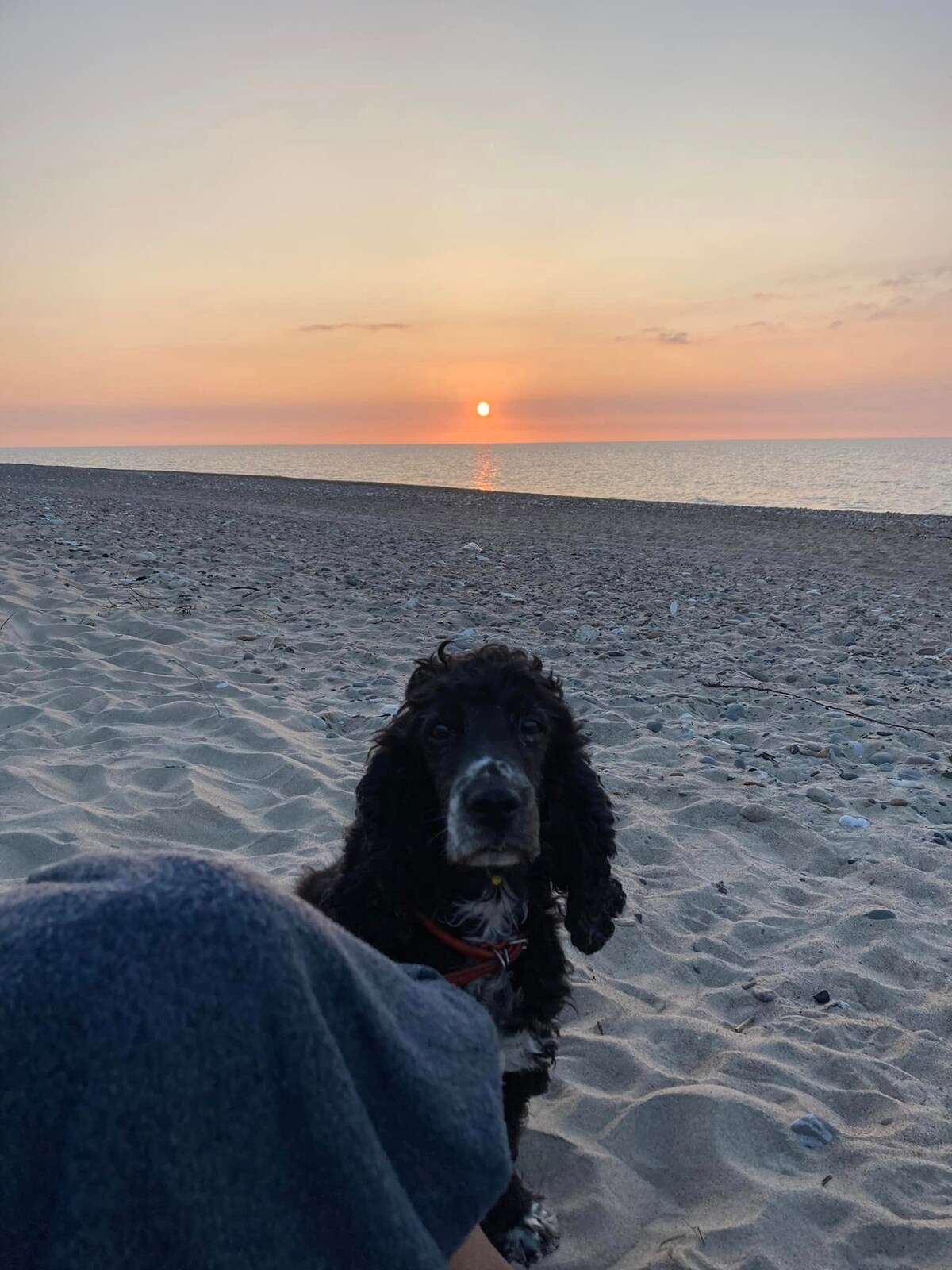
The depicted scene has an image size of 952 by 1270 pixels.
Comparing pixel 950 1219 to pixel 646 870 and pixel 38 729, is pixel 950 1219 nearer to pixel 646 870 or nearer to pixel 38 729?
pixel 646 870

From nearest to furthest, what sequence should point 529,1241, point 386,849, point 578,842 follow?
point 529,1241, point 386,849, point 578,842

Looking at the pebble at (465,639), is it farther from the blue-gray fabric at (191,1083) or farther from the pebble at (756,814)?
the blue-gray fabric at (191,1083)

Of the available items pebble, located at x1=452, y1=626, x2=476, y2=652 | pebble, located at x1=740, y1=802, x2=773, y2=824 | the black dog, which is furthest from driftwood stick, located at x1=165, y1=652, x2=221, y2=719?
pebble, located at x1=740, y1=802, x2=773, y2=824

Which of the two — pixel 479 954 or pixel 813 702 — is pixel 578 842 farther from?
pixel 813 702

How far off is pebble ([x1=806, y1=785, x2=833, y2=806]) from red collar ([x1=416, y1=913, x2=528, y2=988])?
11.9ft

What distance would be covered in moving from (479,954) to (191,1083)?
2102mm

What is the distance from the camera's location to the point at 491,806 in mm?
3025

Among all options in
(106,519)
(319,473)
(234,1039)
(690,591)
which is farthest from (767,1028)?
(319,473)

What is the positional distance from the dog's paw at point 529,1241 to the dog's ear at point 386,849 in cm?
98

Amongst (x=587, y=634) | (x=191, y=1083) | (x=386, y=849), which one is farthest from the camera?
(x=587, y=634)

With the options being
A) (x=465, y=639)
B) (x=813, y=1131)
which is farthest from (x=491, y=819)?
(x=465, y=639)

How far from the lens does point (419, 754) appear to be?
3594 mm

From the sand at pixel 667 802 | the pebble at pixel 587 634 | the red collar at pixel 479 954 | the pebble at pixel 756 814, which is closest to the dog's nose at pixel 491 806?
the red collar at pixel 479 954

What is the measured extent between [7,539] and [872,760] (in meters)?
13.0
